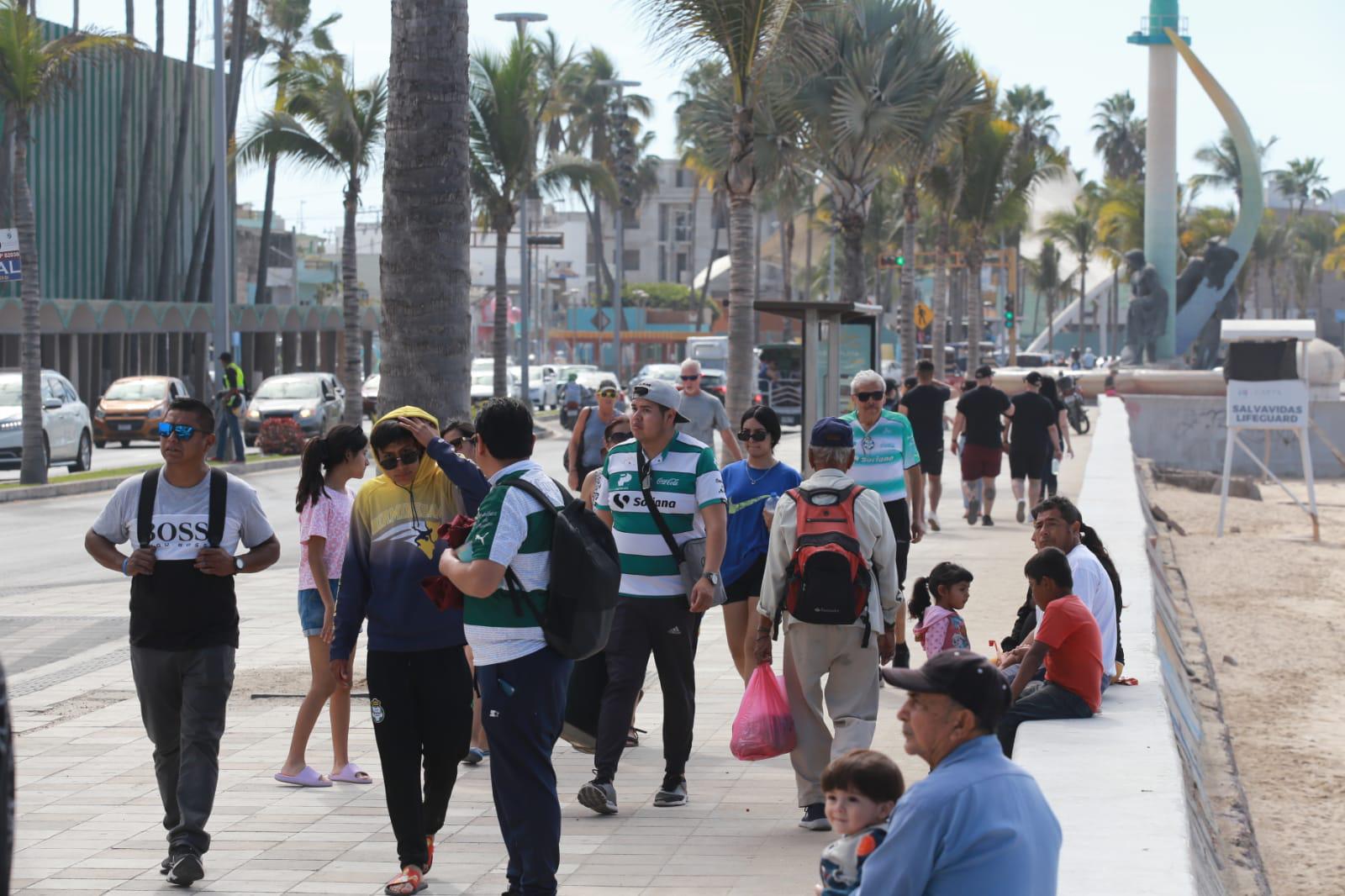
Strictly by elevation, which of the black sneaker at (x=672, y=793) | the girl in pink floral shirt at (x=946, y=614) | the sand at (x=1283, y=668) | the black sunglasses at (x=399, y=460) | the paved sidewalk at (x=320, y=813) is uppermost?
the black sunglasses at (x=399, y=460)

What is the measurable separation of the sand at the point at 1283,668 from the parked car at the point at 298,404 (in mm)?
16458

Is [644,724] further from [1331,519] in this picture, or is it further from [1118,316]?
[1118,316]

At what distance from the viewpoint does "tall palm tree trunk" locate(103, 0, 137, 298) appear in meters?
48.1

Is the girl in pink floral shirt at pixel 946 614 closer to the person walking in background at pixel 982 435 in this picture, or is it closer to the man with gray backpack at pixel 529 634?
the man with gray backpack at pixel 529 634

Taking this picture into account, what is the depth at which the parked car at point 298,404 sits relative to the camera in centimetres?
3466

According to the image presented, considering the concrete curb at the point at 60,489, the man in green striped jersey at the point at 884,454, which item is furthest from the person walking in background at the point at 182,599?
the concrete curb at the point at 60,489

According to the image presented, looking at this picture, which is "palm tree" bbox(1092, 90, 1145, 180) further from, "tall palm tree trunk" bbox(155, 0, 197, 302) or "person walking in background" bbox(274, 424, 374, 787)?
"person walking in background" bbox(274, 424, 374, 787)

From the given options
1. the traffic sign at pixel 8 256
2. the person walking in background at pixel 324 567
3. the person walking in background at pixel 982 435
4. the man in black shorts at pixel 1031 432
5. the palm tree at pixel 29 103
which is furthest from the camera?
the palm tree at pixel 29 103

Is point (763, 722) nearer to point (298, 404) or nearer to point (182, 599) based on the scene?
point (182, 599)

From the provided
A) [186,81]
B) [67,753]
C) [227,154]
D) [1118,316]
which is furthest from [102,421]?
[1118,316]

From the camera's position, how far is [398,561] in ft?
20.4

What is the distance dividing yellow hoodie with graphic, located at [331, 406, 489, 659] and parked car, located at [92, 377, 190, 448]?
29.9 m

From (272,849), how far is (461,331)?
4.39 m

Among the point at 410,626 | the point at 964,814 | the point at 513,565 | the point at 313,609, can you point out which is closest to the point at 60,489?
the point at 313,609
